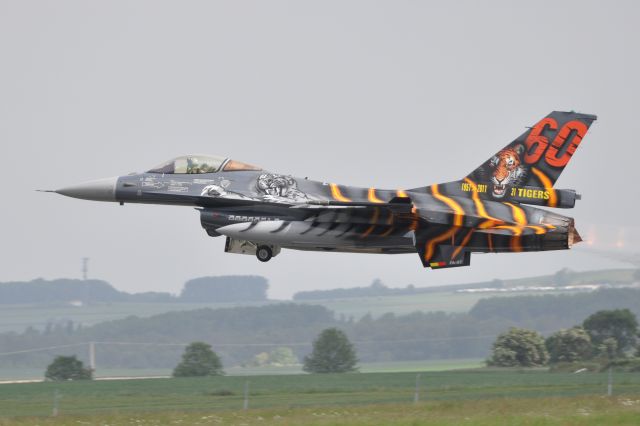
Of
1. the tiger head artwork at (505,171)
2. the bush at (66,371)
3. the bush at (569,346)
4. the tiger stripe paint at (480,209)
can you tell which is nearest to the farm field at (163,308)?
the bush at (569,346)

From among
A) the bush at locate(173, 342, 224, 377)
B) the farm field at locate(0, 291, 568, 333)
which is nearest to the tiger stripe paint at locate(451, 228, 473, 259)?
the bush at locate(173, 342, 224, 377)

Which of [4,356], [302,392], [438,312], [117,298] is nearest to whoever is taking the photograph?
[302,392]

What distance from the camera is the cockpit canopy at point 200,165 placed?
36.2m

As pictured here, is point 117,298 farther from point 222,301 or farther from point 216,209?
point 216,209

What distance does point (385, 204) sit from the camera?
3397cm

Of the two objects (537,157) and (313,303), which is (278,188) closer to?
(537,157)

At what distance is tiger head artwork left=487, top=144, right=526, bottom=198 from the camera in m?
36.5

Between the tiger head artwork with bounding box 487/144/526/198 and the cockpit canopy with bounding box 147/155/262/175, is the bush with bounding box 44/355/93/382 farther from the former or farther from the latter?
the tiger head artwork with bounding box 487/144/526/198

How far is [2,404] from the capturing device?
122ft

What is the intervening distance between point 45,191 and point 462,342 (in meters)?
57.5

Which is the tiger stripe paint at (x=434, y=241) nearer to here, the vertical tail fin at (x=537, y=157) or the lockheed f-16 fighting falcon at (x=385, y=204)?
the lockheed f-16 fighting falcon at (x=385, y=204)

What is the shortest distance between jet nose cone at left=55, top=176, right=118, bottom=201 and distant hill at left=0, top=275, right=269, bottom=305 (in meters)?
90.9

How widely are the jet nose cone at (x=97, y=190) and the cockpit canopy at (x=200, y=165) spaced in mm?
1633

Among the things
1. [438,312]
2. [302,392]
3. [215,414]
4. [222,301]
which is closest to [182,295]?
[222,301]
